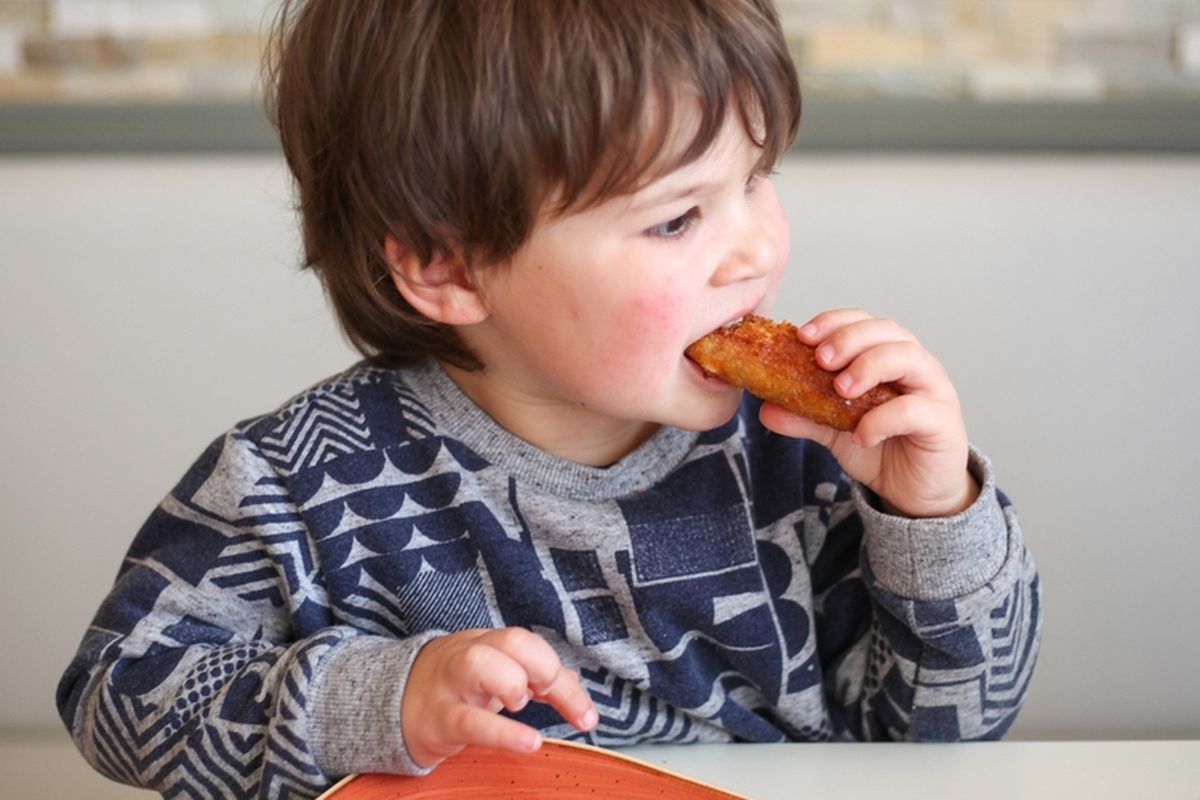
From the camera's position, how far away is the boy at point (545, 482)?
873 mm

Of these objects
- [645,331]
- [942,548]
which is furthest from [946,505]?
[645,331]

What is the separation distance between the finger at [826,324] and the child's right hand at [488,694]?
28cm

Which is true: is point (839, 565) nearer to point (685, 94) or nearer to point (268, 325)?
point (685, 94)

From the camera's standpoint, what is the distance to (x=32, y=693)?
173 cm

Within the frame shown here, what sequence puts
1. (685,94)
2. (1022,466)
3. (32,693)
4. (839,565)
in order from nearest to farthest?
(685,94) < (839,565) < (1022,466) < (32,693)

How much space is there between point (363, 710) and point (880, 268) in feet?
2.92

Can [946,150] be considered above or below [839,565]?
above

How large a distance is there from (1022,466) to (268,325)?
0.89 metres

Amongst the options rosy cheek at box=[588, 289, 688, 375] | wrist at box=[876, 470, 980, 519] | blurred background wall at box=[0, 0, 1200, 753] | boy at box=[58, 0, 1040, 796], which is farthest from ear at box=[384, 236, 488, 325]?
blurred background wall at box=[0, 0, 1200, 753]

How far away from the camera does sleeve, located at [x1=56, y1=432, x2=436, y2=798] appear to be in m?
0.89

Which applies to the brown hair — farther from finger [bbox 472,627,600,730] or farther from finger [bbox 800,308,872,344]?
finger [bbox 472,627,600,730]

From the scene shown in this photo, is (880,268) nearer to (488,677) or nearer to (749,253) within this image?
(749,253)

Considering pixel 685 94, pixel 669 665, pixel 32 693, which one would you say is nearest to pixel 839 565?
pixel 669 665

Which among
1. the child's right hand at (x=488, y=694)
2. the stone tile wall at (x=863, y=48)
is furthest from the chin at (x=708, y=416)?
the stone tile wall at (x=863, y=48)
